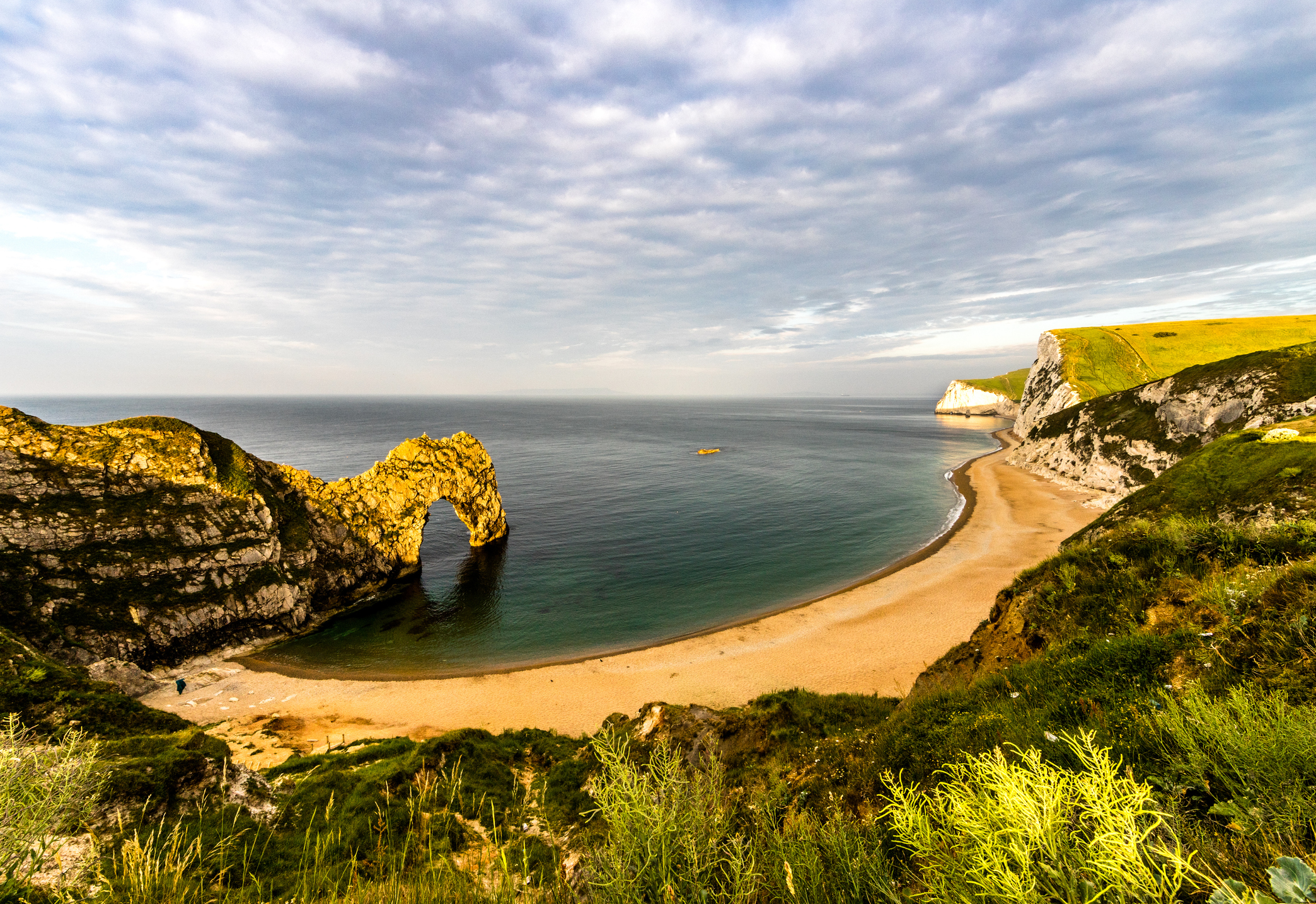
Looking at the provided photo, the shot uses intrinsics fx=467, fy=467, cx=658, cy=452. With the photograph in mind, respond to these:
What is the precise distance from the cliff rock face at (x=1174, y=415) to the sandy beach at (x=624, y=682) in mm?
35952

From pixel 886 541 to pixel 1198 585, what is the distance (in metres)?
40.7

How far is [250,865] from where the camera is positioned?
27.8 ft

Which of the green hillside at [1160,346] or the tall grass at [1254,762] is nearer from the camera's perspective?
the tall grass at [1254,762]

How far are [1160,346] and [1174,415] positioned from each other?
208 feet

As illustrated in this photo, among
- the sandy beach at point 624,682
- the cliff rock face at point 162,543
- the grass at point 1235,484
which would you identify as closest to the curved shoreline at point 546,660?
the sandy beach at point 624,682

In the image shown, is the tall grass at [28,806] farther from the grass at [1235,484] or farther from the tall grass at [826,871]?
the grass at [1235,484]

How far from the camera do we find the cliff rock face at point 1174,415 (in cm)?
4725

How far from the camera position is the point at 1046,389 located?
334 feet

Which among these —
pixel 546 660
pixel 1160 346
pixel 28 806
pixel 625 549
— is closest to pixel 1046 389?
pixel 1160 346

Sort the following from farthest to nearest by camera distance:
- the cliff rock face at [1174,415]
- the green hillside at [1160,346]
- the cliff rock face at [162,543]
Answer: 1. the green hillside at [1160,346]
2. the cliff rock face at [1174,415]
3. the cliff rock face at [162,543]

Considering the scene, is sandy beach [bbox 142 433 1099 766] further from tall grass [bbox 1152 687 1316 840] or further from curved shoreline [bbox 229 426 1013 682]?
tall grass [bbox 1152 687 1316 840]

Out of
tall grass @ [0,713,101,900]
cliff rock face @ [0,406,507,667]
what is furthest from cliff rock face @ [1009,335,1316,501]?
cliff rock face @ [0,406,507,667]

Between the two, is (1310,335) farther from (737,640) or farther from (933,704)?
(933,704)

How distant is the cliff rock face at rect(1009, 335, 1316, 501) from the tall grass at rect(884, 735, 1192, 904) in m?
68.2
